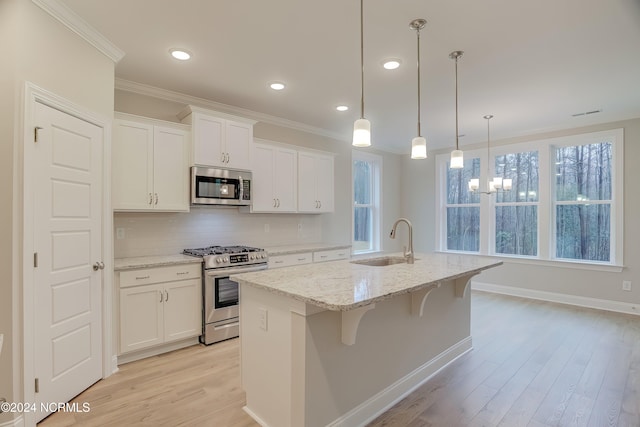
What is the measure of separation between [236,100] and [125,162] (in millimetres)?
1438

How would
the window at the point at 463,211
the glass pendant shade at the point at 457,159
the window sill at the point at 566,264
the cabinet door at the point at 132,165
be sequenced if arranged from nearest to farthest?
the glass pendant shade at the point at 457,159, the cabinet door at the point at 132,165, the window sill at the point at 566,264, the window at the point at 463,211

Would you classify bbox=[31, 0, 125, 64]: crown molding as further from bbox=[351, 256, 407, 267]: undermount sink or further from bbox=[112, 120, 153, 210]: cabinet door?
bbox=[351, 256, 407, 267]: undermount sink

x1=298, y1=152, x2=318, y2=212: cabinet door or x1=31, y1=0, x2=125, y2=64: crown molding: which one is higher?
x1=31, y1=0, x2=125, y2=64: crown molding

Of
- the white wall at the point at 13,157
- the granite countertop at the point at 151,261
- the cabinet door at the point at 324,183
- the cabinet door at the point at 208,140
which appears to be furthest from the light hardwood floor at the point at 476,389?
the cabinet door at the point at 324,183

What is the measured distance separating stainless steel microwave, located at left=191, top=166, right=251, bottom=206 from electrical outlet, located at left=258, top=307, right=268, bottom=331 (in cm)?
189

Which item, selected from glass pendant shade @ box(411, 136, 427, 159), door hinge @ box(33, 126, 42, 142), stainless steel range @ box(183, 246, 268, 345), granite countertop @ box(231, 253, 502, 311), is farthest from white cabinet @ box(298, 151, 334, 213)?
door hinge @ box(33, 126, 42, 142)

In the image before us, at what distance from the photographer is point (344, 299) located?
1584 millimetres

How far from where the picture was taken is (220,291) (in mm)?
3449

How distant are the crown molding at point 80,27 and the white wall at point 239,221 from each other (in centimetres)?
75

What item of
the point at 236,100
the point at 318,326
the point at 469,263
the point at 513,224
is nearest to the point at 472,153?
the point at 513,224

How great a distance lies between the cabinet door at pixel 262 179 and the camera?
13.7 ft

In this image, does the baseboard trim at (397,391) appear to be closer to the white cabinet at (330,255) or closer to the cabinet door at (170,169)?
the white cabinet at (330,255)

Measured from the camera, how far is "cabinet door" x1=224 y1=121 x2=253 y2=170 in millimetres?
3785

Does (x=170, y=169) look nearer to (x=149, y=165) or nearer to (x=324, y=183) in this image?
(x=149, y=165)
